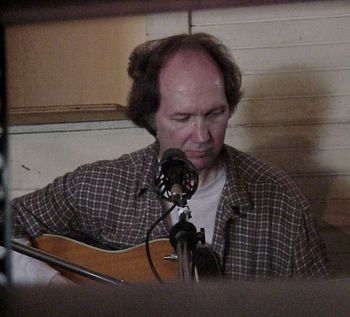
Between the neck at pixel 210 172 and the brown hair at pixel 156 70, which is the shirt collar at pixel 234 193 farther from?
the brown hair at pixel 156 70

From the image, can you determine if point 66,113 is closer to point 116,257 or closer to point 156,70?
point 156,70

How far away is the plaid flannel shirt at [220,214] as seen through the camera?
4.44 ft

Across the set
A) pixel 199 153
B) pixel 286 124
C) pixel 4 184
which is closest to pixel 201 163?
pixel 199 153

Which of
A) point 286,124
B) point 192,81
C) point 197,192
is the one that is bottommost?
point 197,192

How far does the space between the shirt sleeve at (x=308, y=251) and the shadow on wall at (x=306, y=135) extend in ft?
1.30

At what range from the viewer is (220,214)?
135 centimetres

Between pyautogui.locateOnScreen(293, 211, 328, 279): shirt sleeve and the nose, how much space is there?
0.26 meters

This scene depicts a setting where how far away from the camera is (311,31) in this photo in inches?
70.3

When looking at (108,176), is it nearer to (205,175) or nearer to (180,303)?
(205,175)

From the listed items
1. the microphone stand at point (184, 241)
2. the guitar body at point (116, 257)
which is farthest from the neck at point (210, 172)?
the microphone stand at point (184, 241)

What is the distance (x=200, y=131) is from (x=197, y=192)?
0.43 ft

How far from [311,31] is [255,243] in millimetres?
690

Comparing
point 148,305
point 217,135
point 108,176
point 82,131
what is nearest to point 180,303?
point 148,305

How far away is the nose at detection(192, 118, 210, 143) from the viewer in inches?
52.6
